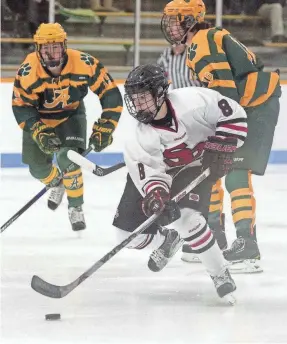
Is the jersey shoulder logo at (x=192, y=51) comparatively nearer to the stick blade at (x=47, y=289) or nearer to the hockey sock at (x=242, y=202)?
the hockey sock at (x=242, y=202)

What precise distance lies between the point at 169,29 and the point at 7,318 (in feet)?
4.63

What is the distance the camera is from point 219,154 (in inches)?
126

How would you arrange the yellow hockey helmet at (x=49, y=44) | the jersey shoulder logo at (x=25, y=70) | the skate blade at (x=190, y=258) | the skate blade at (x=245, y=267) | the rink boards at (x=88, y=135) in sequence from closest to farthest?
the skate blade at (x=245, y=267)
the skate blade at (x=190, y=258)
the yellow hockey helmet at (x=49, y=44)
the jersey shoulder logo at (x=25, y=70)
the rink boards at (x=88, y=135)

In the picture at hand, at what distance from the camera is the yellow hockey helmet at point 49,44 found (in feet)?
14.2

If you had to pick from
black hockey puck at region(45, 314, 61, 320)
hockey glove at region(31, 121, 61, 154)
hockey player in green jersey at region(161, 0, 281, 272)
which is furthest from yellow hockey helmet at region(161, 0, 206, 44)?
black hockey puck at region(45, 314, 61, 320)

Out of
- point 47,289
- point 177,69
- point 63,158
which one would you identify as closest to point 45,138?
point 63,158

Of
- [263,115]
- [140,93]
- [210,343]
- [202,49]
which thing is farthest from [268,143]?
[210,343]

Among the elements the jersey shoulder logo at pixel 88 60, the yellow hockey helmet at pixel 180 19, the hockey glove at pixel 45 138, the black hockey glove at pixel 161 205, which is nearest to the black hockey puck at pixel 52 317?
the black hockey glove at pixel 161 205

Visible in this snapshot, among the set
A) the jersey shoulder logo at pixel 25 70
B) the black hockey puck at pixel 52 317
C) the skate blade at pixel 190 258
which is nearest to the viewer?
the black hockey puck at pixel 52 317

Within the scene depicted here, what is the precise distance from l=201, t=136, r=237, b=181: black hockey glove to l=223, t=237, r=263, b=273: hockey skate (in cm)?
57

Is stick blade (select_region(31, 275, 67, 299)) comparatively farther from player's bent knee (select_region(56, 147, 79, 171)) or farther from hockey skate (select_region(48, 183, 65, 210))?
hockey skate (select_region(48, 183, 65, 210))

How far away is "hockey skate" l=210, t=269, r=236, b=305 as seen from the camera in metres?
3.18

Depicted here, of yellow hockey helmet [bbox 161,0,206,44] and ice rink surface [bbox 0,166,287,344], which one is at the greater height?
yellow hockey helmet [bbox 161,0,206,44]

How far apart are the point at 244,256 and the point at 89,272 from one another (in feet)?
2.65
